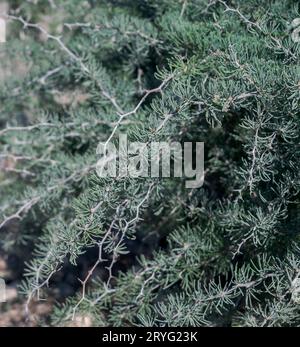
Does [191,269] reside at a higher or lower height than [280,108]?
lower

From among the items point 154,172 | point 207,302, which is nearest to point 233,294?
point 207,302

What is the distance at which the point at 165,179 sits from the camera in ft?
6.17

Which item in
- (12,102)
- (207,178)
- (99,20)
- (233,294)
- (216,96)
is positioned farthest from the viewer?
(12,102)

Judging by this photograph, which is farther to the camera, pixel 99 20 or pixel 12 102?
pixel 12 102

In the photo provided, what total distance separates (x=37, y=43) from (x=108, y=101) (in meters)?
0.58

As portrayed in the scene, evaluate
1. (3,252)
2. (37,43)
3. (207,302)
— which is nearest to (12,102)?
(37,43)

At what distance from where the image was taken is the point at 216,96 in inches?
60.6

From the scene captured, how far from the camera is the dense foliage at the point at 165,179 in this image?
1590 millimetres

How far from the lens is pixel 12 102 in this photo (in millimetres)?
2359

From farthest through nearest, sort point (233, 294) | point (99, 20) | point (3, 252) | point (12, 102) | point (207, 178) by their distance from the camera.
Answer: point (3, 252), point (12, 102), point (99, 20), point (207, 178), point (233, 294)

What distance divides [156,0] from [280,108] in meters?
0.71

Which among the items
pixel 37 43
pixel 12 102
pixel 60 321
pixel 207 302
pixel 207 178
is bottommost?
pixel 60 321

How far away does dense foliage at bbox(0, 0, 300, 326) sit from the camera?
1.59 meters

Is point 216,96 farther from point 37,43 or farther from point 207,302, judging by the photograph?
point 37,43
